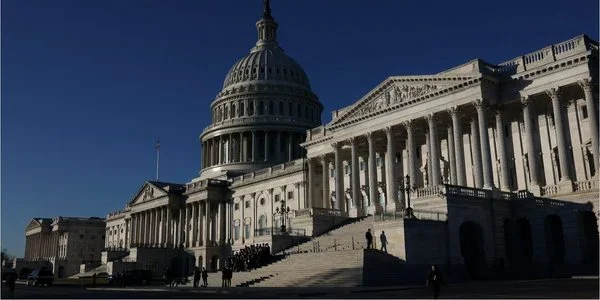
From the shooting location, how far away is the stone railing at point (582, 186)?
47.1 meters

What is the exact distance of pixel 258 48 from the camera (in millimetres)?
150750

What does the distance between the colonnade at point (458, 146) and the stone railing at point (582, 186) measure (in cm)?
59

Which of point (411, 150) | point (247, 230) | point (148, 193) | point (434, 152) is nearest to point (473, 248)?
point (434, 152)

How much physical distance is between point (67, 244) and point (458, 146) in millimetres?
127467

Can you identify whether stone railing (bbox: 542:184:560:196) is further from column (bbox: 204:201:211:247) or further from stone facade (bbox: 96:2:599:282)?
column (bbox: 204:201:211:247)

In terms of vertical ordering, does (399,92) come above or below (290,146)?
below

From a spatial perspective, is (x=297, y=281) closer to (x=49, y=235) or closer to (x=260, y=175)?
(x=260, y=175)

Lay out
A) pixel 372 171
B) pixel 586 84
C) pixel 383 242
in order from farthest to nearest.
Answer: pixel 372 171, pixel 586 84, pixel 383 242

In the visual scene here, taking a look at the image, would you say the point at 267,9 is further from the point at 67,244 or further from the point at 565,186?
the point at 565,186

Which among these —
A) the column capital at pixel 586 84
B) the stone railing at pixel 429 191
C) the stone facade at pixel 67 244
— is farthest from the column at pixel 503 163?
the stone facade at pixel 67 244

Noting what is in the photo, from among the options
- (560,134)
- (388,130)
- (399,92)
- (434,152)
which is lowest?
(560,134)

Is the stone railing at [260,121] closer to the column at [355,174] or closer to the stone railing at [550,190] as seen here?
the column at [355,174]

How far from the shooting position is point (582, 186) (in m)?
47.6

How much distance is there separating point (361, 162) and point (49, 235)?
120 metres
